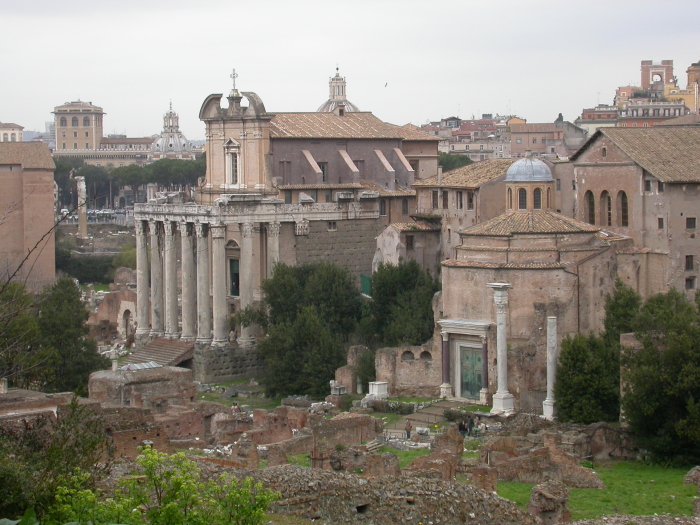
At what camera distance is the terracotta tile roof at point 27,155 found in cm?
6888

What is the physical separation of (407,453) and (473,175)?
15300 mm

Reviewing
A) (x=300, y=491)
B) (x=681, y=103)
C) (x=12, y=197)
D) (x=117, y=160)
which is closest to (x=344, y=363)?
(x=300, y=491)

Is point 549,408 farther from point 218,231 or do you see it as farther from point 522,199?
point 218,231

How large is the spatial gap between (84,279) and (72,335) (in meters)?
37.6

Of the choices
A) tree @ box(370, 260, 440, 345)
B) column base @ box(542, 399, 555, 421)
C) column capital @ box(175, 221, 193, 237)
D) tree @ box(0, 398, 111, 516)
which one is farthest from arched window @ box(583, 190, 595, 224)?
tree @ box(0, 398, 111, 516)

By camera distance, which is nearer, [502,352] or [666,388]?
[666,388]

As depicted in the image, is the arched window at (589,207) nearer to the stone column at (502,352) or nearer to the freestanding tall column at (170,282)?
the stone column at (502,352)

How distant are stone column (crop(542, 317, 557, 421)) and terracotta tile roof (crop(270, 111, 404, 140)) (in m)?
15.8

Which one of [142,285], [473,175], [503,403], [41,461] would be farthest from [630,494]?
[142,285]

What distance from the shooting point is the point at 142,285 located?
49.7 m

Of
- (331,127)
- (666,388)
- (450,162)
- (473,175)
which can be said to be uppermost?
(450,162)

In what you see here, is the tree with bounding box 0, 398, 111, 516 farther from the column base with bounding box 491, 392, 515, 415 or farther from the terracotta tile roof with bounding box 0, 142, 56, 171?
the terracotta tile roof with bounding box 0, 142, 56, 171

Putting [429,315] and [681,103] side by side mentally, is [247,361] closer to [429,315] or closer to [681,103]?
[429,315]

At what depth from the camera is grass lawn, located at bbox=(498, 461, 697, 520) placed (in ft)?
79.0
